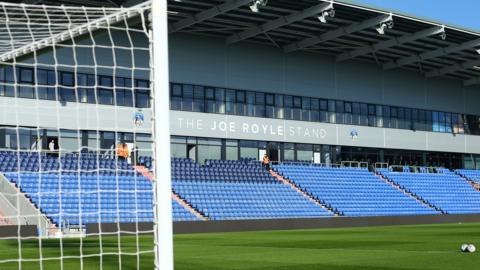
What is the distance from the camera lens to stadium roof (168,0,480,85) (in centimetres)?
3656

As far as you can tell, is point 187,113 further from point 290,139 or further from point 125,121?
point 290,139

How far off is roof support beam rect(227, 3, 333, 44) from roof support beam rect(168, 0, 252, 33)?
3.78 meters

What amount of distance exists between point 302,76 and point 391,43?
18.4 feet

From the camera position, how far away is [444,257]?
49.0 feet

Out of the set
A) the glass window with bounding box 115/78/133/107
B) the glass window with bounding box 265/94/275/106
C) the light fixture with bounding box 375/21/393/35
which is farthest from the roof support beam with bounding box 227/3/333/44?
the glass window with bounding box 115/78/133/107

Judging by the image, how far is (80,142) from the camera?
35.0 metres

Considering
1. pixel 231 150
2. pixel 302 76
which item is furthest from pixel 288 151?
pixel 302 76

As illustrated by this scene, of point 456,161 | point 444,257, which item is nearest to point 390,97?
point 456,161

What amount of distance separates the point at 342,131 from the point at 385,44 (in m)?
6.81

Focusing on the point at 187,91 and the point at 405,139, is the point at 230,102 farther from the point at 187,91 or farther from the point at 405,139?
the point at 405,139

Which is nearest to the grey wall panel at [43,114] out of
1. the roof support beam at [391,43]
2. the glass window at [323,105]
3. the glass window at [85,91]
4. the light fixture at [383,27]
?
the glass window at [85,91]

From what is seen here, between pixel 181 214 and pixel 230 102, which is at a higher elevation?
pixel 230 102

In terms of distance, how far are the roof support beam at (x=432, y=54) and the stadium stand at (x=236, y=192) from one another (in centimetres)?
1217

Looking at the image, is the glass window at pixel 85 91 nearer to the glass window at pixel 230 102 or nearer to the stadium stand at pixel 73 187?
the stadium stand at pixel 73 187
